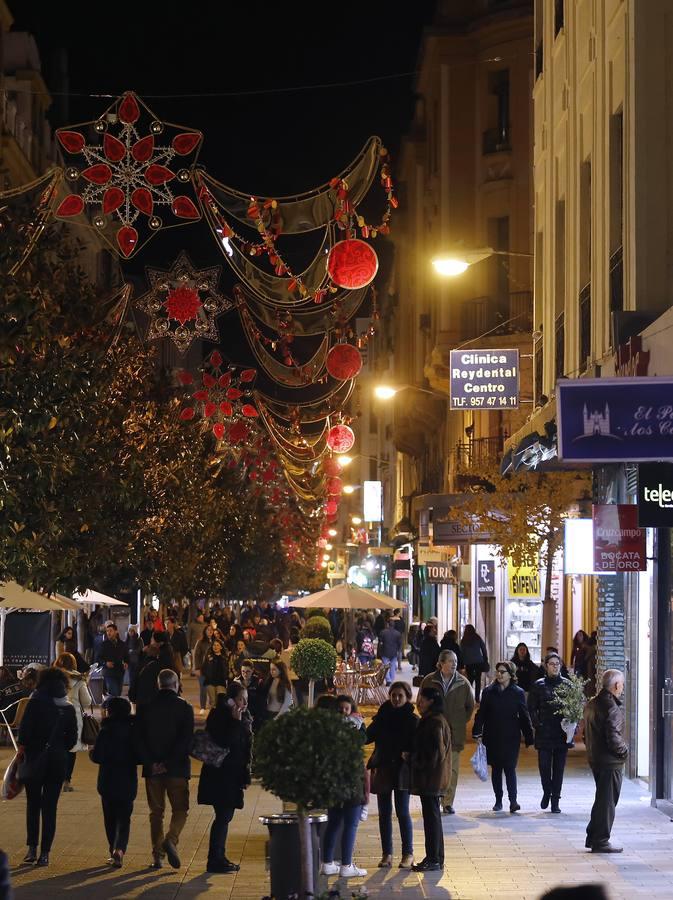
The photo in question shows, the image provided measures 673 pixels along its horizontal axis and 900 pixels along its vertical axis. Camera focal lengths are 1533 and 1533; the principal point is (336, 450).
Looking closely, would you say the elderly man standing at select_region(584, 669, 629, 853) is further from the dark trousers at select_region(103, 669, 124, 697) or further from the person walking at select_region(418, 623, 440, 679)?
the person walking at select_region(418, 623, 440, 679)

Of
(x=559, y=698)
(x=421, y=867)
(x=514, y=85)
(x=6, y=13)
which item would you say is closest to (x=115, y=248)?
(x=559, y=698)

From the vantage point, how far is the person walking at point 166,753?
45.6ft

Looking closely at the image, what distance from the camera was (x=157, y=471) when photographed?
3219cm

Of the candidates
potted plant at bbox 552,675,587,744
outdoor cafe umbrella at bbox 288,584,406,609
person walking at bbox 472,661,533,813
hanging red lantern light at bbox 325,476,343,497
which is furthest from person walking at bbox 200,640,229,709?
hanging red lantern light at bbox 325,476,343,497

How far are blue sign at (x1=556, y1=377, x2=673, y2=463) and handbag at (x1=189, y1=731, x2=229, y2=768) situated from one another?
4.09m

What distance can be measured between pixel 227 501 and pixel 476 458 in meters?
9.61

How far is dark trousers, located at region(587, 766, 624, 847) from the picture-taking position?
47.4 ft

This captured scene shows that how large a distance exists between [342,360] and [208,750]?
12.9m

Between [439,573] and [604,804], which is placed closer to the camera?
[604,804]

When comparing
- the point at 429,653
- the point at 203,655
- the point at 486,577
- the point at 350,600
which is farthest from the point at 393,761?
the point at 486,577

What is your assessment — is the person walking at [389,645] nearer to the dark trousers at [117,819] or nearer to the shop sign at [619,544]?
the shop sign at [619,544]

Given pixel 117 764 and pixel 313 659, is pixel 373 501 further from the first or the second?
pixel 117 764

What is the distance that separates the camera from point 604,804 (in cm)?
1446

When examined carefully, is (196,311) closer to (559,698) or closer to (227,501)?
(559,698)
